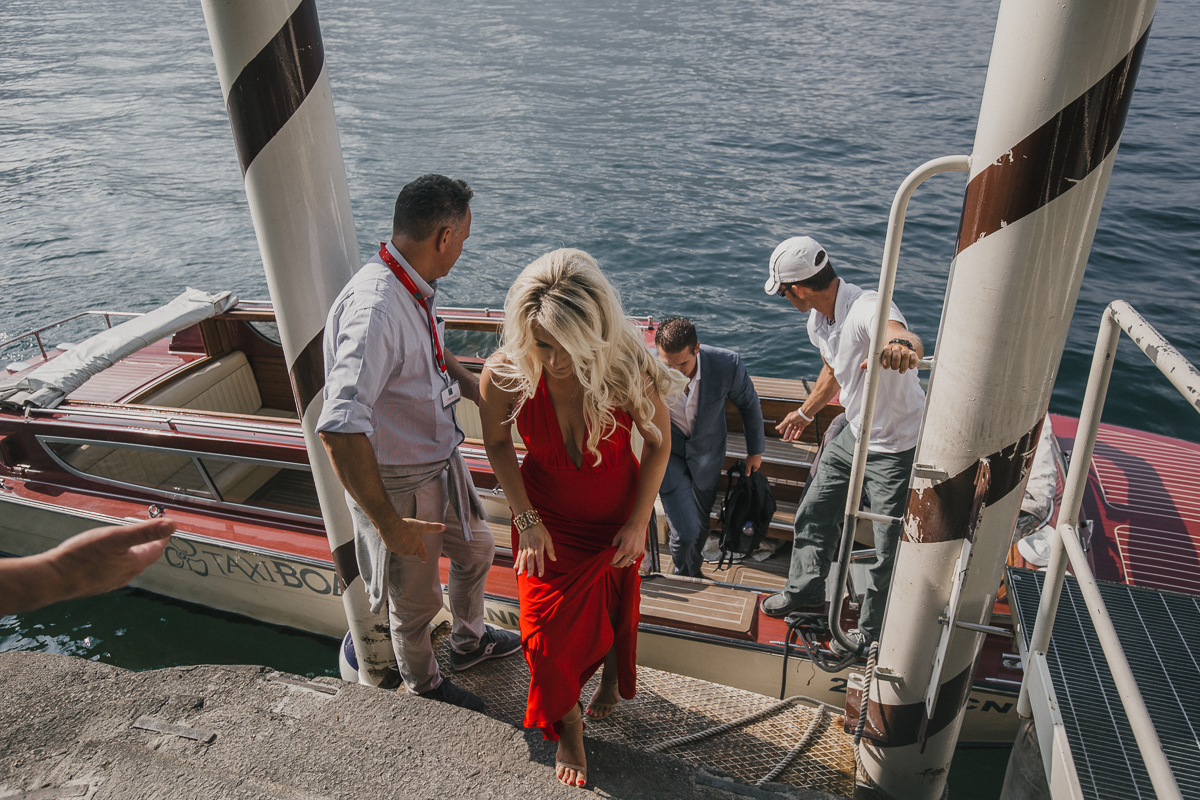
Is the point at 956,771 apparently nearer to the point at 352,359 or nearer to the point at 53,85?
the point at 352,359

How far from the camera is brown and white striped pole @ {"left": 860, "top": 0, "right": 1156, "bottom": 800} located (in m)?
1.47

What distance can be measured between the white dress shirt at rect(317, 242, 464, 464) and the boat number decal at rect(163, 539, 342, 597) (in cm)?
242

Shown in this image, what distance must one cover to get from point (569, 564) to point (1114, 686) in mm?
1419

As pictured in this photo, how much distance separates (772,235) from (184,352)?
887 cm

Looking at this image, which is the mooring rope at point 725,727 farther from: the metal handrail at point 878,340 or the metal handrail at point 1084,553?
the metal handrail at point 1084,553

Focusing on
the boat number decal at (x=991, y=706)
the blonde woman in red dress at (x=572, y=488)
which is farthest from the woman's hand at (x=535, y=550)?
the boat number decal at (x=991, y=706)

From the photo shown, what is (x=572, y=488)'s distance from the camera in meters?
2.29

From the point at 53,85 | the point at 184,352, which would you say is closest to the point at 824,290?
the point at 184,352

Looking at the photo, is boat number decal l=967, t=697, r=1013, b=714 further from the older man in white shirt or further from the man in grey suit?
the older man in white shirt

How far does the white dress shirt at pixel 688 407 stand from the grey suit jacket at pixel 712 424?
2 centimetres

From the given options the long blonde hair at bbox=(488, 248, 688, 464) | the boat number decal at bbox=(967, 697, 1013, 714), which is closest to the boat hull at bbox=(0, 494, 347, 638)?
the long blonde hair at bbox=(488, 248, 688, 464)

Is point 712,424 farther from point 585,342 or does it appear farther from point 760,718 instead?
point 585,342

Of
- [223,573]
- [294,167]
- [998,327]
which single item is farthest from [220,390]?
[998,327]

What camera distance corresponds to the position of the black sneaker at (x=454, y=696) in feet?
8.68
